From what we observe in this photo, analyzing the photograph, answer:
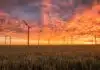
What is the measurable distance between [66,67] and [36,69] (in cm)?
291

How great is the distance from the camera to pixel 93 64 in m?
36.6

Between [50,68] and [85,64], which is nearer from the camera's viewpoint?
[50,68]

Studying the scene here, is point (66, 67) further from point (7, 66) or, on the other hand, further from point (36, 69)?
point (7, 66)

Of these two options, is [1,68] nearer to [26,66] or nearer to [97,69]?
[26,66]

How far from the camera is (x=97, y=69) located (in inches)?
1334

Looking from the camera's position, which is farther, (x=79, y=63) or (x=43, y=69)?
(x=79, y=63)

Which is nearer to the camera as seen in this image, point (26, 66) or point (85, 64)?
point (26, 66)

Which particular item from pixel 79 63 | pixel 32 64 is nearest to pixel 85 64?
pixel 79 63

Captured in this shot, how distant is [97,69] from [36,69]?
540 centimetres

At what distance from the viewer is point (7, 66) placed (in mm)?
33469

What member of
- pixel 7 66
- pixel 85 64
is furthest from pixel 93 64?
pixel 7 66

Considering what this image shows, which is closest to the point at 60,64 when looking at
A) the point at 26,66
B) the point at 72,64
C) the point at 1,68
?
the point at 72,64

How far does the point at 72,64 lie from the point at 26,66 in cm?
462

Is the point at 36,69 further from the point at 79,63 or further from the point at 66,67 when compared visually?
the point at 79,63
